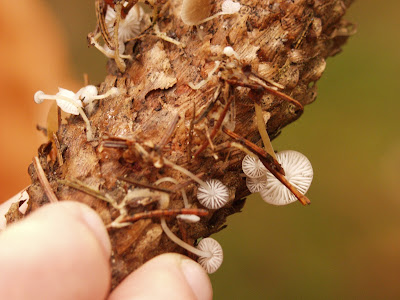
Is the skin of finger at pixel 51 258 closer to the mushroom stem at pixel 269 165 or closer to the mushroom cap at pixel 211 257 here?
the mushroom cap at pixel 211 257

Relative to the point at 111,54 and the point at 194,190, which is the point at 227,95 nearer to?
the point at 194,190

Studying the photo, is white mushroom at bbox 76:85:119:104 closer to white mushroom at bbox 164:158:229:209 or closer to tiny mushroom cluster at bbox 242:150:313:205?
white mushroom at bbox 164:158:229:209

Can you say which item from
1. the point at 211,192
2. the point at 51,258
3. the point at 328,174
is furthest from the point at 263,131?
the point at 328,174

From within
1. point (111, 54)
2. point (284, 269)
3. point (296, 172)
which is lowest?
point (284, 269)

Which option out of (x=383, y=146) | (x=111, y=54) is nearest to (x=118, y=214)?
(x=111, y=54)

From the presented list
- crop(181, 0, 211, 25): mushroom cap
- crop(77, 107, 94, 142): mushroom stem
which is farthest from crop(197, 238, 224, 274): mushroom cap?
crop(181, 0, 211, 25): mushroom cap

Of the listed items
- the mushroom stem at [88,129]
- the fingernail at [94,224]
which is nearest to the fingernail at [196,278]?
the fingernail at [94,224]
